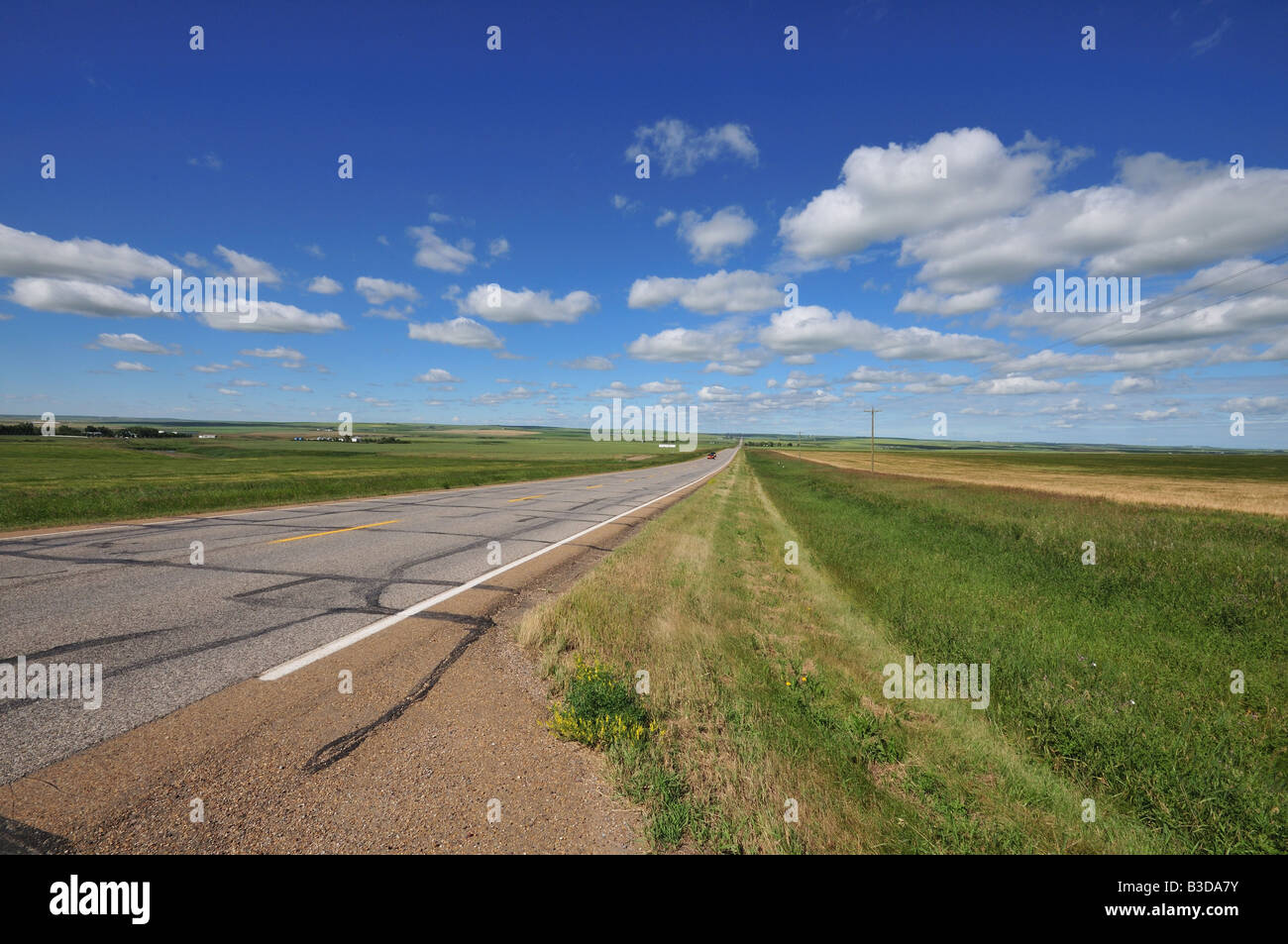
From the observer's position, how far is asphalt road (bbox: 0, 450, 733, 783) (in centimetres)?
390

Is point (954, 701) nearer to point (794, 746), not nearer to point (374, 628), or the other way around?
point (794, 746)

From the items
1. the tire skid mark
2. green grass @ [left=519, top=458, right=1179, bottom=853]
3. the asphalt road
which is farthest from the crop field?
the asphalt road

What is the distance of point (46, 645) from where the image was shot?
15.9 feet

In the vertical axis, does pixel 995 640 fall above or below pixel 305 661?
below

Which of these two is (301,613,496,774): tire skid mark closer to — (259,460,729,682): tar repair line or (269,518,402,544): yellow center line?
(259,460,729,682): tar repair line

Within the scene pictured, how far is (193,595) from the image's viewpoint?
21.4 feet

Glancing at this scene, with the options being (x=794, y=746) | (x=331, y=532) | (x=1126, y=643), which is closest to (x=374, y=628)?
(x=794, y=746)

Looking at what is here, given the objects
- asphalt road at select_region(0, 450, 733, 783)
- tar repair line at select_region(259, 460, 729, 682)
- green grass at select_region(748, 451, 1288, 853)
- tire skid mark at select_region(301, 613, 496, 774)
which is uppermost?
asphalt road at select_region(0, 450, 733, 783)

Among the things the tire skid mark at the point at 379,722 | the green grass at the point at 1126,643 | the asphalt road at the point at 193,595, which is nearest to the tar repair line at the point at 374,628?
the asphalt road at the point at 193,595

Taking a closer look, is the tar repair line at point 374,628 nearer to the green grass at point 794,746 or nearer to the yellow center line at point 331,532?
the green grass at point 794,746

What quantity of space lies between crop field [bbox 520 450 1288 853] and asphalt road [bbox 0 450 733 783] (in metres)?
2.70
